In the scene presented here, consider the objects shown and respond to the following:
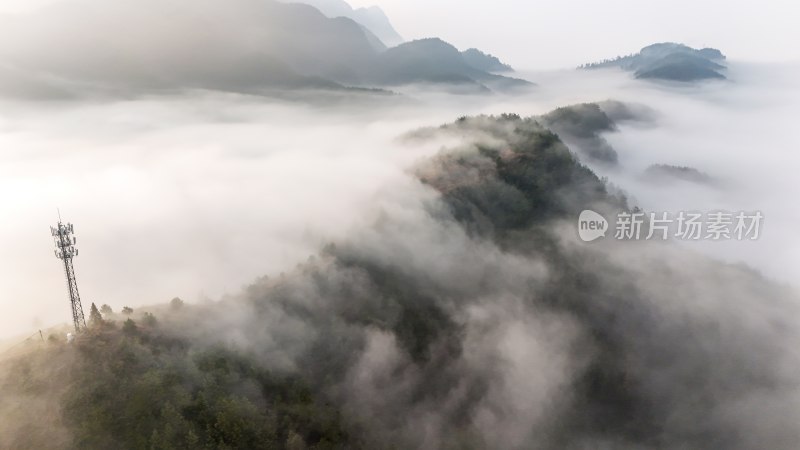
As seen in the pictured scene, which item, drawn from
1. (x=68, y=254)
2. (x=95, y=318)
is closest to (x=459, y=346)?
(x=95, y=318)

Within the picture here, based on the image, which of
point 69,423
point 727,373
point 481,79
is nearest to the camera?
point 69,423

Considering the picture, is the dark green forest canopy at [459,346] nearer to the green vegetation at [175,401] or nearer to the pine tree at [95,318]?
the green vegetation at [175,401]

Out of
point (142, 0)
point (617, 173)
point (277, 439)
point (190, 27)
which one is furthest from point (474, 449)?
point (617, 173)

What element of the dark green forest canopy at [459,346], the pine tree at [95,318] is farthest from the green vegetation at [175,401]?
the pine tree at [95,318]

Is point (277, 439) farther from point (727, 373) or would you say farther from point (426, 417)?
point (727, 373)

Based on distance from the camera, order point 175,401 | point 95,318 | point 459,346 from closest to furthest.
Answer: point 175,401 < point 95,318 < point 459,346

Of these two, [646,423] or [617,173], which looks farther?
[617,173]

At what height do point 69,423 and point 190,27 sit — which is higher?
point 190,27

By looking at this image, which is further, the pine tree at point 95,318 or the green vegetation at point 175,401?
the pine tree at point 95,318

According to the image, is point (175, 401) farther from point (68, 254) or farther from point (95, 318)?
point (68, 254)
